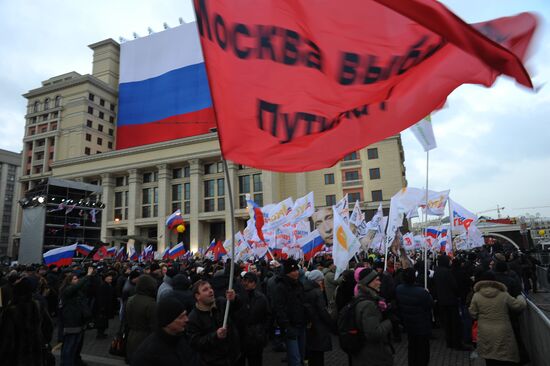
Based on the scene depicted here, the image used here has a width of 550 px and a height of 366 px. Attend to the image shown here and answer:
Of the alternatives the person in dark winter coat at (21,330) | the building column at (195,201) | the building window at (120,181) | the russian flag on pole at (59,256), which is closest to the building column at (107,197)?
the building window at (120,181)

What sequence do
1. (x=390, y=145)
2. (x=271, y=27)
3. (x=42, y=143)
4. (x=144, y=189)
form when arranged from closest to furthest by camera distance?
(x=271, y=27) < (x=390, y=145) < (x=144, y=189) < (x=42, y=143)

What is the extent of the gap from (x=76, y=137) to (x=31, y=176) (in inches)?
464

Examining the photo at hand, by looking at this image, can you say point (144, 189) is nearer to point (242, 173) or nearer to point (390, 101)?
point (242, 173)

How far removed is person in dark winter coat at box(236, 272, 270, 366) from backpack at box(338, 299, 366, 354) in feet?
3.91

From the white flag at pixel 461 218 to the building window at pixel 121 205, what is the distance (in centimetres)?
5063

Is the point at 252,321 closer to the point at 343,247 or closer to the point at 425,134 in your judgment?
the point at 343,247

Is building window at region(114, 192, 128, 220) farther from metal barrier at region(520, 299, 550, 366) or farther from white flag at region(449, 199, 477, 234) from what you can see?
metal barrier at region(520, 299, 550, 366)

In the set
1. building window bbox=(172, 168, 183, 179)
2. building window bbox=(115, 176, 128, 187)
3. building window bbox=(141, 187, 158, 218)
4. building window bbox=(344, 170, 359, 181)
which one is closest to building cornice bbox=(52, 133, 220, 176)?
building window bbox=(172, 168, 183, 179)

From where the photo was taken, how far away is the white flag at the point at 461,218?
59.2 feet

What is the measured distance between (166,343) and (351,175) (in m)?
50.2

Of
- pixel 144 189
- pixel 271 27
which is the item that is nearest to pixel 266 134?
pixel 271 27

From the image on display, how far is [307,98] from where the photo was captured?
10.9ft

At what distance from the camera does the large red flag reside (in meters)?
3.09

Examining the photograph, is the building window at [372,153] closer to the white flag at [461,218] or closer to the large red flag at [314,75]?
the white flag at [461,218]
